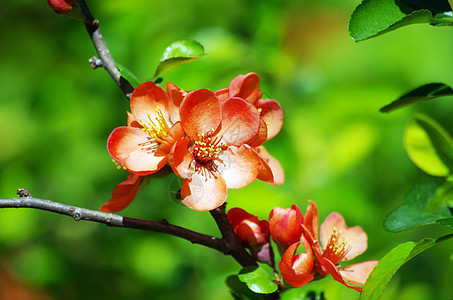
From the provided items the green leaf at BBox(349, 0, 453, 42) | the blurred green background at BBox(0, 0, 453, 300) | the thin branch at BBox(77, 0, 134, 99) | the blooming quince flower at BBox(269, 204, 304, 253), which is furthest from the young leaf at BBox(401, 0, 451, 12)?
the blurred green background at BBox(0, 0, 453, 300)

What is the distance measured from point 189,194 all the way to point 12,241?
4.51ft

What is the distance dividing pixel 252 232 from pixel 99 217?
0.28m

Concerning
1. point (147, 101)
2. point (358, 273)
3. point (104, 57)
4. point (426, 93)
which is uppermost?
point (104, 57)

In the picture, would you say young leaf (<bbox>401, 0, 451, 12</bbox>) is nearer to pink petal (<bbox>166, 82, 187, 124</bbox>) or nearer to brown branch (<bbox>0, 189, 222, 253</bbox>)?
pink petal (<bbox>166, 82, 187, 124</bbox>)

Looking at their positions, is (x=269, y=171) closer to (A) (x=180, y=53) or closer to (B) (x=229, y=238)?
(B) (x=229, y=238)

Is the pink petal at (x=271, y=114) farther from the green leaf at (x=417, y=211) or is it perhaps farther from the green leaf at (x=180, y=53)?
the green leaf at (x=417, y=211)

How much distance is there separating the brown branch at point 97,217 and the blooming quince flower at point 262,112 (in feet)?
0.51

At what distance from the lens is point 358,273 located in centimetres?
98

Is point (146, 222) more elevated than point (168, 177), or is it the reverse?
point (168, 177)

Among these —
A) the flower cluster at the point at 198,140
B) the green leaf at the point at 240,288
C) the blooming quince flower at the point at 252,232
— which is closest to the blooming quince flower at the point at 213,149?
the flower cluster at the point at 198,140

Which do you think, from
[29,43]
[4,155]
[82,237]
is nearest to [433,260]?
[82,237]

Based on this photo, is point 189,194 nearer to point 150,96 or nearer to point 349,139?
point 150,96

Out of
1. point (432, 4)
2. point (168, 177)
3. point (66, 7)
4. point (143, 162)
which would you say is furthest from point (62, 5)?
point (168, 177)

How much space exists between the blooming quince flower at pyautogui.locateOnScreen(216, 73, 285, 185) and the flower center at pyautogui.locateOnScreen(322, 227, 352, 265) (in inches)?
6.3
